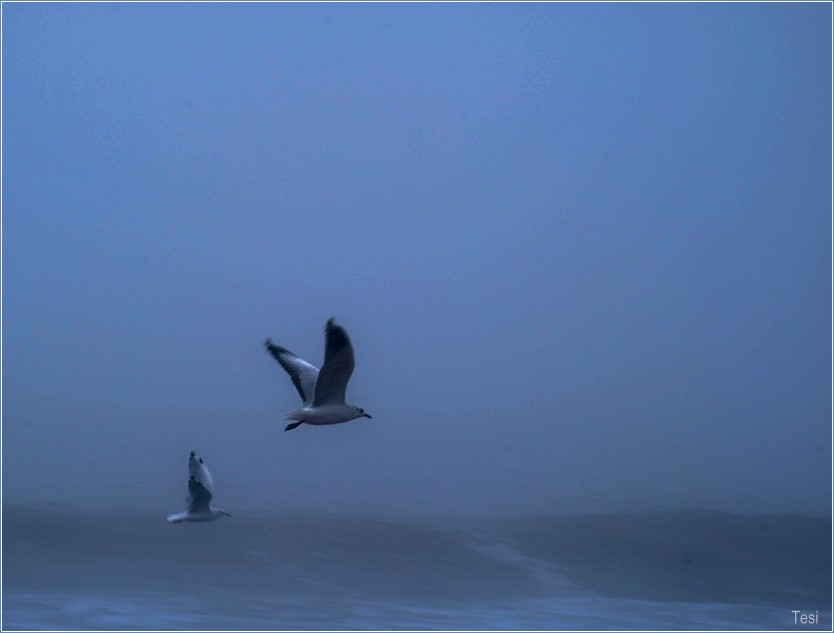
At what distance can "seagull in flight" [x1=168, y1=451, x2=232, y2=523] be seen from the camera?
993 cm

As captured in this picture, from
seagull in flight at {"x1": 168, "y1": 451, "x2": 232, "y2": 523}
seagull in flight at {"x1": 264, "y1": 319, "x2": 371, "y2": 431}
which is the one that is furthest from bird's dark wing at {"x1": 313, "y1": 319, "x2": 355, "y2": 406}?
seagull in flight at {"x1": 168, "y1": 451, "x2": 232, "y2": 523}

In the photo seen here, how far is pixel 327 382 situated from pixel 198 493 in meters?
3.02

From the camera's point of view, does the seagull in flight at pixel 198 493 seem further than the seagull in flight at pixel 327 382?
Yes

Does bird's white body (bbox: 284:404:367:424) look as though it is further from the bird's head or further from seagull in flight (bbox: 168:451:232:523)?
seagull in flight (bbox: 168:451:232:523)

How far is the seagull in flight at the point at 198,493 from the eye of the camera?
32.6 feet

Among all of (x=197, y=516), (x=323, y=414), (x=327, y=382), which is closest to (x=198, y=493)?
(x=197, y=516)

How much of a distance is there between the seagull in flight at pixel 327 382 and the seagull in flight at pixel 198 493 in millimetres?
1829

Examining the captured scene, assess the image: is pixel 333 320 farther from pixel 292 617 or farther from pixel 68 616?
pixel 68 616

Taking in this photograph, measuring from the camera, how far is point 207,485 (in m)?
9.98

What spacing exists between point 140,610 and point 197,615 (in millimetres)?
996

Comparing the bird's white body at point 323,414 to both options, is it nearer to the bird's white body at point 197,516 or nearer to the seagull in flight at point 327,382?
the seagull in flight at point 327,382

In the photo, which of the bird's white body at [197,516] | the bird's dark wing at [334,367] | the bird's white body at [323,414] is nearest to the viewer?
the bird's dark wing at [334,367]

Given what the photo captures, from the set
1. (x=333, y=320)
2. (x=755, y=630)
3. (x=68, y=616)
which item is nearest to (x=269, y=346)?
(x=333, y=320)

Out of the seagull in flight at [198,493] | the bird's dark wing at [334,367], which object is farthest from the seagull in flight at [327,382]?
the seagull in flight at [198,493]
